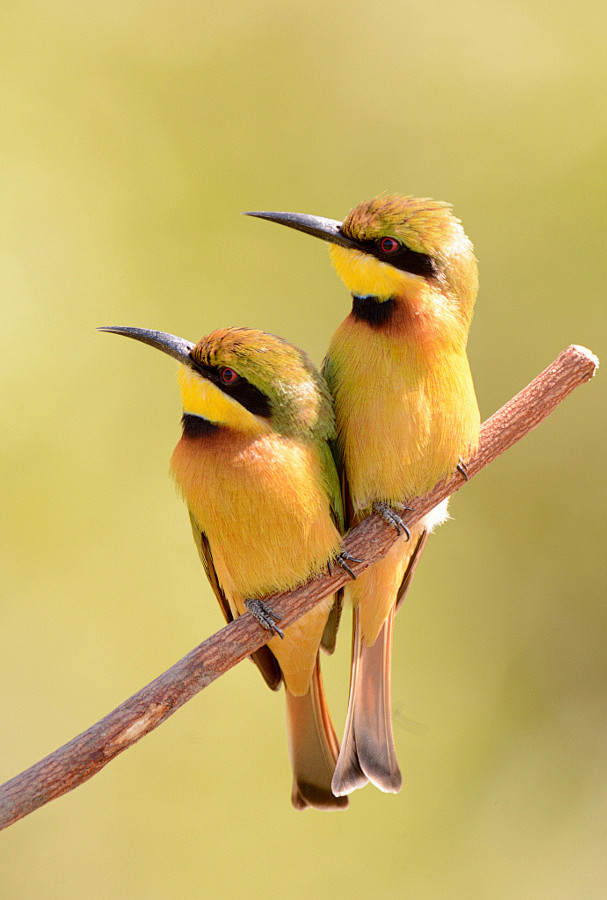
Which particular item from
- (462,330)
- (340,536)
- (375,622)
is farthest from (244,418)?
(375,622)

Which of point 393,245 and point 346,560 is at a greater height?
point 393,245

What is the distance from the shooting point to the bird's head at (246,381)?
4.94ft

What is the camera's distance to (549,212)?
10.4 ft

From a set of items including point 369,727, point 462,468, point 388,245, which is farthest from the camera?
point 369,727

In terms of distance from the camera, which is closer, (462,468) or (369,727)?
(462,468)

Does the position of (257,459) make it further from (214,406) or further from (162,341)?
(162,341)

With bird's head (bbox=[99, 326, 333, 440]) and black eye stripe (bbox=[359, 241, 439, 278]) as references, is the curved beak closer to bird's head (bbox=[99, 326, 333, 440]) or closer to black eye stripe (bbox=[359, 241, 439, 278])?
bird's head (bbox=[99, 326, 333, 440])

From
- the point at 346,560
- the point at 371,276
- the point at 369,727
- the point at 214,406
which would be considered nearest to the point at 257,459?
the point at 214,406

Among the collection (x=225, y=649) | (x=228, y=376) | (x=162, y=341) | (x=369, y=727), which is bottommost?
(x=369, y=727)

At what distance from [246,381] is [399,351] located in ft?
0.91

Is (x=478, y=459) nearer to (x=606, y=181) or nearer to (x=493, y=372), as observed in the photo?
(x=493, y=372)

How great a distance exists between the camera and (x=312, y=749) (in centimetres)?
185

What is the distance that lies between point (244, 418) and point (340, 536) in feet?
A: 0.92

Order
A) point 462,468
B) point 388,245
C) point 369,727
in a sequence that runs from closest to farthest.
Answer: point 388,245, point 462,468, point 369,727
